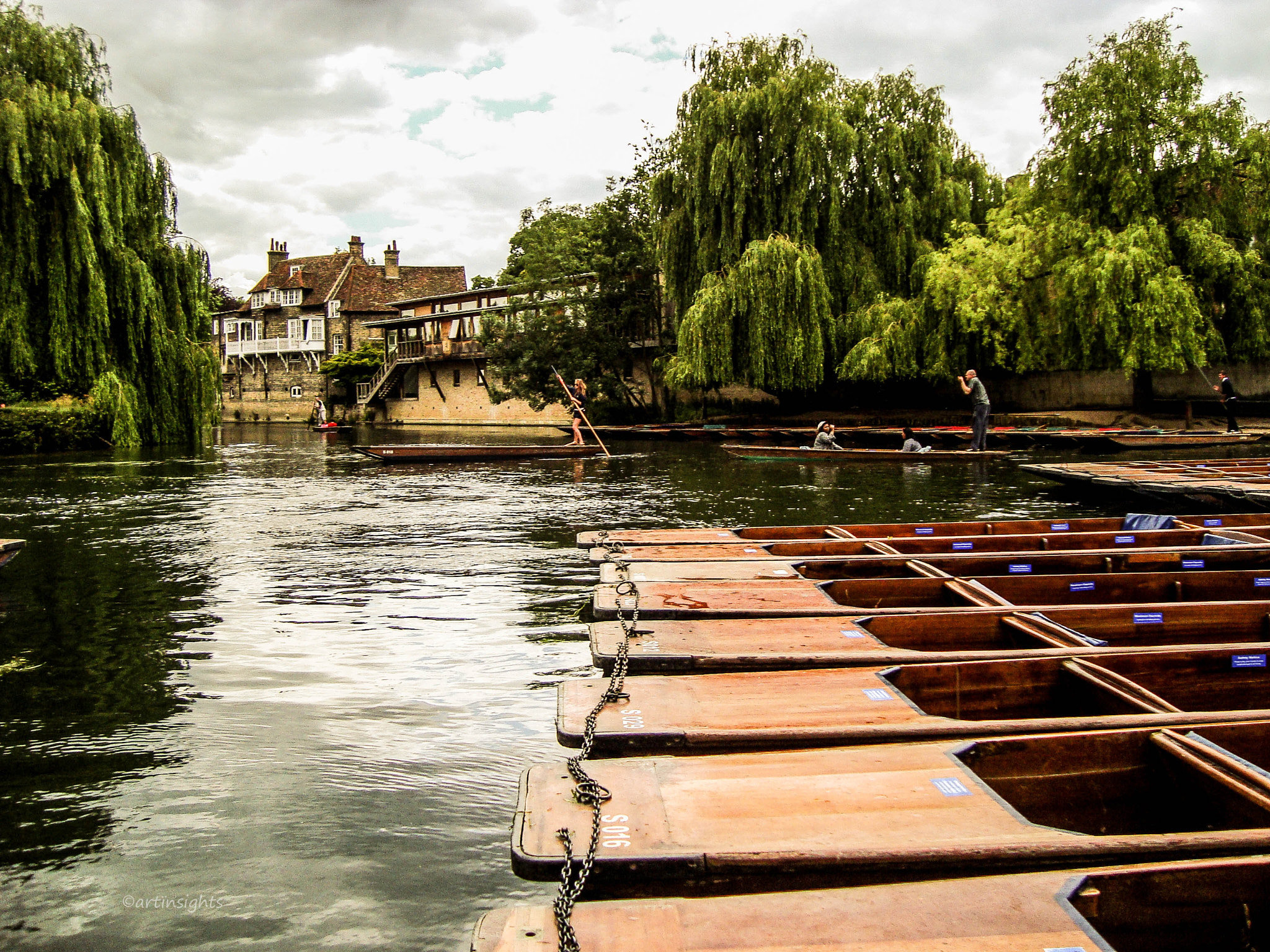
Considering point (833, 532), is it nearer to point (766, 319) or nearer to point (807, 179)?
point (766, 319)

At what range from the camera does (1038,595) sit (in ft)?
15.4

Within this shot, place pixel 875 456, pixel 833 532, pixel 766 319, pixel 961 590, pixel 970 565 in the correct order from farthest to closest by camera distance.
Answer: pixel 766 319, pixel 875 456, pixel 833 532, pixel 970 565, pixel 961 590

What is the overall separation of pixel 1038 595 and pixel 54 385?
65.2 feet

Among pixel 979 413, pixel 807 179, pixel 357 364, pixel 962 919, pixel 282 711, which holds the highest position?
pixel 807 179

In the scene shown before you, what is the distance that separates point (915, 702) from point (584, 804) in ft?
4.28

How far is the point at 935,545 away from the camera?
5.70 meters

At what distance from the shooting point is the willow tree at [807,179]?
22125mm

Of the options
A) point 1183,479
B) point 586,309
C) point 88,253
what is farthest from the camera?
point 586,309

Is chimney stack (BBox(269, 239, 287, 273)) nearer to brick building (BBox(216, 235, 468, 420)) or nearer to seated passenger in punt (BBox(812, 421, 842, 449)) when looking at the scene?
brick building (BBox(216, 235, 468, 420))

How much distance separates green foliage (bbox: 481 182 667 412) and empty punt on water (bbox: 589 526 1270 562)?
82.8 ft

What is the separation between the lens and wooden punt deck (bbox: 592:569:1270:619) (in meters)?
4.33

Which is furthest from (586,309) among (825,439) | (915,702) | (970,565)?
(915,702)

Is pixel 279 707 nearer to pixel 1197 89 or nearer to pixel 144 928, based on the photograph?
pixel 144 928

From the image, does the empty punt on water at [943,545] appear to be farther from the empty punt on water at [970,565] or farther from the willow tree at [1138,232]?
the willow tree at [1138,232]
